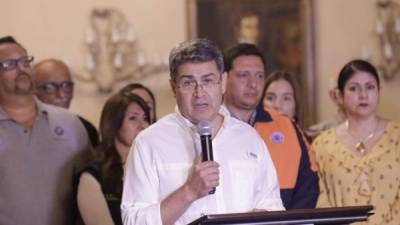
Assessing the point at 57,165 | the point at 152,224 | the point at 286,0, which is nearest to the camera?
the point at 152,224

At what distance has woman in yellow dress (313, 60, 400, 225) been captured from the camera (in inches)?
143

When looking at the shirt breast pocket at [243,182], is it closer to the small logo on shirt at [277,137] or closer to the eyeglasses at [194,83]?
the eyeglasses at [194,83]

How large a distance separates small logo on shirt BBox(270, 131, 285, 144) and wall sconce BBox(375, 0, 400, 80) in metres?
2.99

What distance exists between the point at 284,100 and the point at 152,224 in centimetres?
224

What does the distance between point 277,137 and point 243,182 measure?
983mm

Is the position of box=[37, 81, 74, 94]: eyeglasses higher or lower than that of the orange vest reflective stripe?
higher

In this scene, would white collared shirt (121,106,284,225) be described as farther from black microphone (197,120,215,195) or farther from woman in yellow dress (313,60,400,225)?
woman in yellow dress (313,60,400,225)

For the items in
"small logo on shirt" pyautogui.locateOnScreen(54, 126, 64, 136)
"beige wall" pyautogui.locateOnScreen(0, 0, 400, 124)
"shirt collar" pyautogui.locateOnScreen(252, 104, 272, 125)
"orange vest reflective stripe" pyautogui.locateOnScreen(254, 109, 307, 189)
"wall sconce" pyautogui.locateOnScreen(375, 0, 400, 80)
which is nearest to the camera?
"orange vest reflective stripe" pyautogui.locateOnScreen(254, 109, 307, 189)

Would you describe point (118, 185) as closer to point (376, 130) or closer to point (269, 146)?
point (269, 146)

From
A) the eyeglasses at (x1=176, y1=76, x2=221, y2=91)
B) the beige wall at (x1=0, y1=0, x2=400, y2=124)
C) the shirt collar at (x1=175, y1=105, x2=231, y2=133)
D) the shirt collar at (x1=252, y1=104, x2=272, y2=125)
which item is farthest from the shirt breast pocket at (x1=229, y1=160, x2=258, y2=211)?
the beige wall at (x1=0, y1=0, x2=400, y2=124)

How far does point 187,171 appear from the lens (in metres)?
2.61

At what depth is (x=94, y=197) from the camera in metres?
3.66

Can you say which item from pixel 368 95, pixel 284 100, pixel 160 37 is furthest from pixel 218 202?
pixel 160 37

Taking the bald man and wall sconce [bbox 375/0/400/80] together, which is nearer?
the bald man
